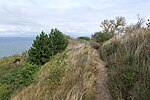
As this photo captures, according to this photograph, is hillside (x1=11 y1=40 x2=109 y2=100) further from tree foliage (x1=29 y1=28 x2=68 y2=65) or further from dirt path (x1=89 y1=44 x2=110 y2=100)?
tree foliage (x1=29 y1=28 x2=68 y2=65)

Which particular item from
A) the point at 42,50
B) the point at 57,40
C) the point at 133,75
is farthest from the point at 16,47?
the point at 133,75

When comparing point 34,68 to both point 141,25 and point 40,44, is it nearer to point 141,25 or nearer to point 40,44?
point 40,44

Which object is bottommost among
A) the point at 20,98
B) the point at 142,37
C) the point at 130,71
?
the point at 20,98

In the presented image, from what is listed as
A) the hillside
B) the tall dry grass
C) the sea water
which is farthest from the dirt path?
the sea water

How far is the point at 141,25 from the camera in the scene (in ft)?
26.1

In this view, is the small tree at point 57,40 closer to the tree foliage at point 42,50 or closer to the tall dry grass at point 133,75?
the tree foliage at point 42,50

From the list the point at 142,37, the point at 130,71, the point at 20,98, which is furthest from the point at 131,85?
the point at 20,98

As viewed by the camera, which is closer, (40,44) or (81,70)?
(81,70)

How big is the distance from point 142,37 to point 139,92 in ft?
9.37

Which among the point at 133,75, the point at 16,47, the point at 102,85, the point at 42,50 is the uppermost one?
the point at 133,75

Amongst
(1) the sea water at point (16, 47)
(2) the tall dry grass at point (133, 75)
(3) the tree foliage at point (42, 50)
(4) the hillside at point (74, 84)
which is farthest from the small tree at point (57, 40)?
(2) the tall dry grass at point (133, 75)

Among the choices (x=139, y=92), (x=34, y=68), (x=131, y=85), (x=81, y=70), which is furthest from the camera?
(x=34, y=68)

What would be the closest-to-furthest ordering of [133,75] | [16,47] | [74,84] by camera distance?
[133,75], [74,84], [16,47]

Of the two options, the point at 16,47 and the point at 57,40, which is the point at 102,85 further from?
the point at 16,47
